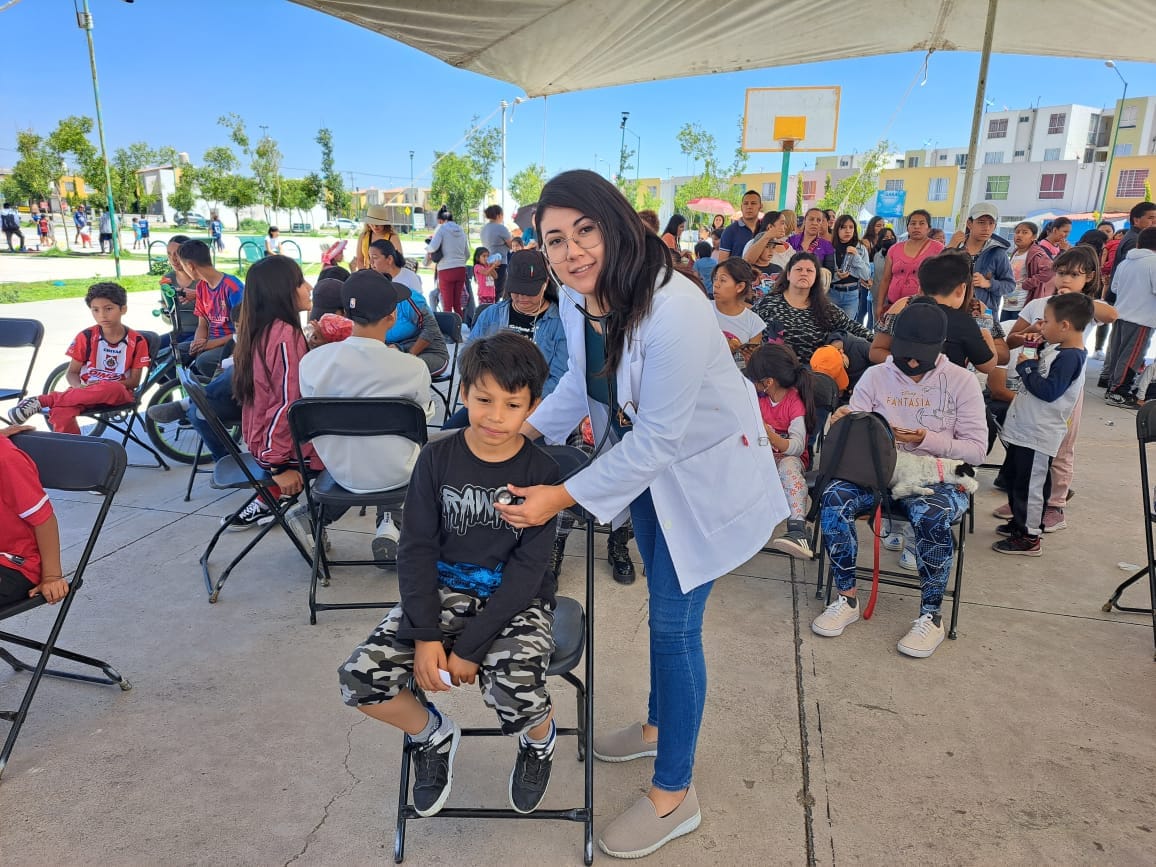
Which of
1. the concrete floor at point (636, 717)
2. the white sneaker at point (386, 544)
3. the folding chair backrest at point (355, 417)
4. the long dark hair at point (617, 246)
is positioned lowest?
the concrete floor at point (636, 717)

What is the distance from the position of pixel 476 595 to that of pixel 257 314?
227cm

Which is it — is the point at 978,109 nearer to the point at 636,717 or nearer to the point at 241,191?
the point at 636,717

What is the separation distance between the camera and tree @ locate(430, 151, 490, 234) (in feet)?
133

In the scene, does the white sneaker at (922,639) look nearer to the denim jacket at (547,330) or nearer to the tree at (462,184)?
the denim jacket at (547,330)

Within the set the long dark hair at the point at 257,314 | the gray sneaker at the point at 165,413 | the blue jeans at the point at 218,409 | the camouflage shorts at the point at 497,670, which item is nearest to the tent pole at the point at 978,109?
the long dark hair at the point at 257,314

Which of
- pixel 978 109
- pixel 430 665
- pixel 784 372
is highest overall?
pixel 978 109

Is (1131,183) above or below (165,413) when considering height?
above

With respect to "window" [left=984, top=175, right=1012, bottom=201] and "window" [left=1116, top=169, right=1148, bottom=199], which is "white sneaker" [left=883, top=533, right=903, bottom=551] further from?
"window" [left=984, top=175, right=1012, bottom=201]

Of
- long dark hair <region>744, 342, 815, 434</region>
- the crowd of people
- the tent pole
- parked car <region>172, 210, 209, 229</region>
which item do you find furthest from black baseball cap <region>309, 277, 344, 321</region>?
parked car <region>172, 210, 209, 229</region>

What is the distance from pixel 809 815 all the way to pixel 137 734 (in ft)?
7.15

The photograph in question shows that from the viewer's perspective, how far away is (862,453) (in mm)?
3107

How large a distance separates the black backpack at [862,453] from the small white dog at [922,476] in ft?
0.19

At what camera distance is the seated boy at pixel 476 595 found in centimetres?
184

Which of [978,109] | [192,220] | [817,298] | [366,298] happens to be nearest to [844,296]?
[978,109]
